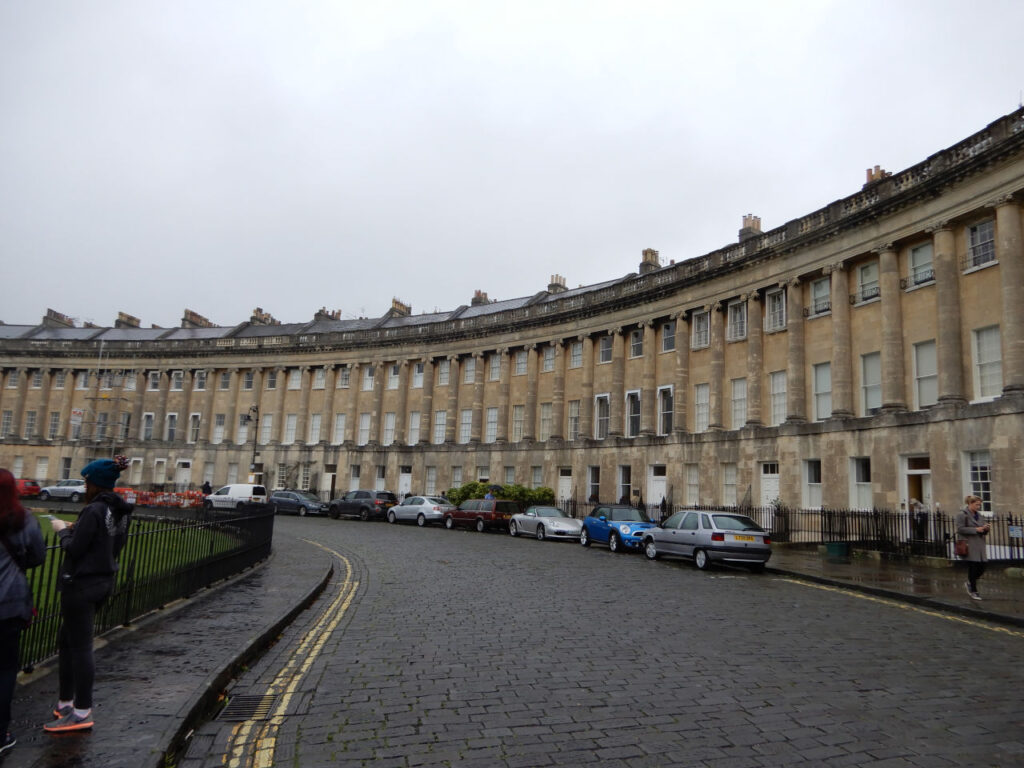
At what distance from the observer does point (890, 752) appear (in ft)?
17.5

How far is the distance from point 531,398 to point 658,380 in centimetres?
977

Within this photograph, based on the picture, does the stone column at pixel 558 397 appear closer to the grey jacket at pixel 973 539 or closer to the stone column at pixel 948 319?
the stone column at pixel 948 319

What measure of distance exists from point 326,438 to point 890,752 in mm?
52350

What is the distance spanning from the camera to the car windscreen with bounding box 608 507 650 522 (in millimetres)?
23844

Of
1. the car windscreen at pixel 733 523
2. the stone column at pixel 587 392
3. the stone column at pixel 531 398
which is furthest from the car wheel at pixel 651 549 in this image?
the stone column at pixel 531 398

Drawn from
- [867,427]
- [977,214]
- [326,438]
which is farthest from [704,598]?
[326,438]

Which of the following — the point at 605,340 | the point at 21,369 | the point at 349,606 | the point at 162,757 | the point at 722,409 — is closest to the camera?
the point at 162,757

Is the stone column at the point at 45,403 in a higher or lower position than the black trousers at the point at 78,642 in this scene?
higher

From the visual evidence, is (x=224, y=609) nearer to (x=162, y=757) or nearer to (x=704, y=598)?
(x=162, y=757)

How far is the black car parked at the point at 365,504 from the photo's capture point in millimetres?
40031

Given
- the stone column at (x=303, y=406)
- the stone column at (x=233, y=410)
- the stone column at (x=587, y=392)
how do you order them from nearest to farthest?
the stone column at (x=587, y=392) → the stone column at (x=303, y=406) → the stone column at (x=233, y=410)

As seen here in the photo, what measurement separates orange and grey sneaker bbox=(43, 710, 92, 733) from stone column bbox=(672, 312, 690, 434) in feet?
102

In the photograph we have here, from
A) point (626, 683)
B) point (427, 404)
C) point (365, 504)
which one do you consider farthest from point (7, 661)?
point (427, 404)

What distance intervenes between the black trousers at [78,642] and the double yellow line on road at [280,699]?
1.16m
